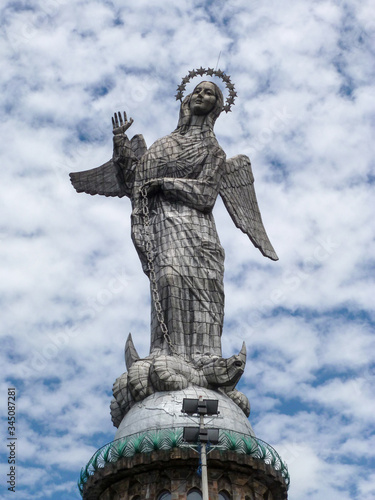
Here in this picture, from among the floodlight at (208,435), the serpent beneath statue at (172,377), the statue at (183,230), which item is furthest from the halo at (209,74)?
the floodlight at (208,435)

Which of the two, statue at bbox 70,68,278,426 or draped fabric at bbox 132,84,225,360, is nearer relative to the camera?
statue at bbox 70,68,278,426

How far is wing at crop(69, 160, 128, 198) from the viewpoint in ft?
129

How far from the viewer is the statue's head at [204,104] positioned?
38.9 metres

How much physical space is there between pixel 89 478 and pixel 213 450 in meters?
4.27

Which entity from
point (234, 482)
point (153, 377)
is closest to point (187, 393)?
point (153, 377)

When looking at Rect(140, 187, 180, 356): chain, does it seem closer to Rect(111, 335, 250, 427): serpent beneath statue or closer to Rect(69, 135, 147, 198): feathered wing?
Rect(111, 335, 250, 427): serpent beneath statue

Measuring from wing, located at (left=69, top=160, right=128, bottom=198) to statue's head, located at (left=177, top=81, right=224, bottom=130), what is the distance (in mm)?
3417

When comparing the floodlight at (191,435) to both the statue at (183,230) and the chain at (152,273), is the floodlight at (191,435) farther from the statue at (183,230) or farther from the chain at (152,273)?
the chain at (152,273)

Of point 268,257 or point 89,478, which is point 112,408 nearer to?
point 89,478

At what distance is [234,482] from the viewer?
29625 millimetres

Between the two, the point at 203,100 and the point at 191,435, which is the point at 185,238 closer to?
the point at 203,100

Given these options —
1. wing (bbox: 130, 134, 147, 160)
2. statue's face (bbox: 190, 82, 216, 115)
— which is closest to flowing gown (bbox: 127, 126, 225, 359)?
statue's face (bbox: 190, 82, 216, 115)

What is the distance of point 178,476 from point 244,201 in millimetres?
13509

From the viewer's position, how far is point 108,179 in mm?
39719
